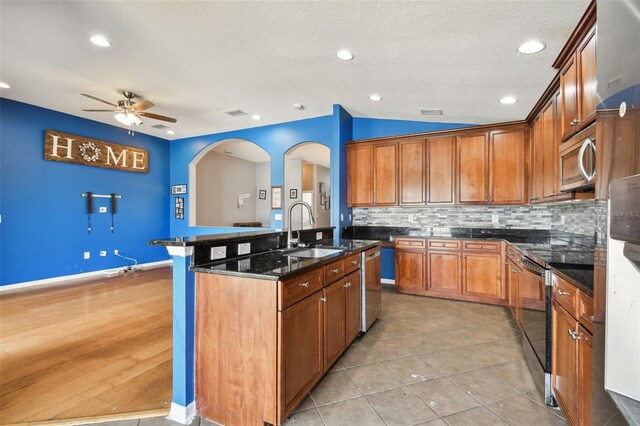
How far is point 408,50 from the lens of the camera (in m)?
2.54

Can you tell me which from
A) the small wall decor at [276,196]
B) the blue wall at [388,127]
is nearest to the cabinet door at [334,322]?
the blue wall at [388,127]

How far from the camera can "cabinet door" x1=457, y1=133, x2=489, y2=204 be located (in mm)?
4160

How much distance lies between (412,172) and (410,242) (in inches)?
42.8

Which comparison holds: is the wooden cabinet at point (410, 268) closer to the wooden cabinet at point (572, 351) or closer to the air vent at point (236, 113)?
the wooden cabinet at point (572, 351)

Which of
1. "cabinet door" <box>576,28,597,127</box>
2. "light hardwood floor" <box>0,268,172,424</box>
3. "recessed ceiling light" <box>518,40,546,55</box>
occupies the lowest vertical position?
"light hardwood floor" <box>0,268,172,424</box>

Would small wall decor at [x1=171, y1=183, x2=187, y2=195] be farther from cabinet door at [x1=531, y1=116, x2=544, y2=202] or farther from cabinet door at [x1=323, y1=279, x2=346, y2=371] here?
cabinet door at [x1=531, y1=116, x2=544, y2=202]

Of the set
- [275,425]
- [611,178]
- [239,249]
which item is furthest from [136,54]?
[611,178]

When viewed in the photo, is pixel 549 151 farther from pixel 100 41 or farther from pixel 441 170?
pixel 100 41

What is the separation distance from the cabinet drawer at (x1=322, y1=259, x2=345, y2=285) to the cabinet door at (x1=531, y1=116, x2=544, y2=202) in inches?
98.5

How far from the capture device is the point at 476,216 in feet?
14.7

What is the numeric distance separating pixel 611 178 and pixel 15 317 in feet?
16.9

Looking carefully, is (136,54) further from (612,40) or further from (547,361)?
(547,361)

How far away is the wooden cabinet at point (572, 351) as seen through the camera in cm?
129

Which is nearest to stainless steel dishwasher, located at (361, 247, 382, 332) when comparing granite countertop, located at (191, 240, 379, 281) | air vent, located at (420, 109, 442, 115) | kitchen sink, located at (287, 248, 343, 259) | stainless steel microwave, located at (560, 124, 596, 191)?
kitchen sink, located at (287, 248, 343, 259)
